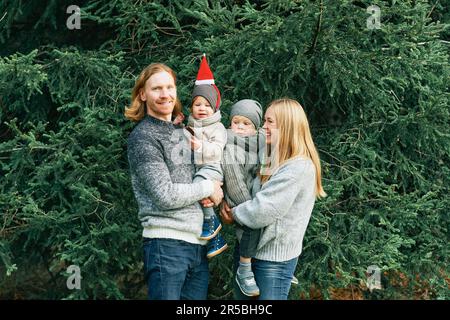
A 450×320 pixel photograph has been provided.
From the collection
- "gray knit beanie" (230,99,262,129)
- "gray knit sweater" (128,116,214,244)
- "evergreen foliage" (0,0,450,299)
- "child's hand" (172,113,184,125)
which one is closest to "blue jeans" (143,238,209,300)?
"gray knit sweater" (128,116,214,244)

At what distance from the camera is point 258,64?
180 inches

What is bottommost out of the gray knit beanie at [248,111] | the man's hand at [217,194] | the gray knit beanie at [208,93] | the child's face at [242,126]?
the man's hand at [217,194]

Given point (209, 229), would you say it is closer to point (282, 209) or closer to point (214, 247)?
point (214, 247)

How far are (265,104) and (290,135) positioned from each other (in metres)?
1.45

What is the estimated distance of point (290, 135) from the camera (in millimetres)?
3418

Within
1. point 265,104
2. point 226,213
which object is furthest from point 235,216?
point 265,104

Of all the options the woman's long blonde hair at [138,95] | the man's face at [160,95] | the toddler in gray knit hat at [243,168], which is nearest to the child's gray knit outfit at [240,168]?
the toddler in gray knit hat at [243,168]

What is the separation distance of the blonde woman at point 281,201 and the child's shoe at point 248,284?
Result: 0.04ft

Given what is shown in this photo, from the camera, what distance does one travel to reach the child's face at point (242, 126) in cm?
369

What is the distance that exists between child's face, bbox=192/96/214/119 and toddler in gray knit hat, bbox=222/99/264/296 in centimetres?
17

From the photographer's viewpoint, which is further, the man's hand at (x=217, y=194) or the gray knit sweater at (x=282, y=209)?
the man's hand at (x=217, y=194)

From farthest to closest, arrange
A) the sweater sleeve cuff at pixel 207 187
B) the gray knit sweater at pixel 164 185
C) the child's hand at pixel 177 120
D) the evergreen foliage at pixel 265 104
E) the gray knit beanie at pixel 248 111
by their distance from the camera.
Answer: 1. the evergreen foliage at pixel 265 104
2. the gray knit beanie at pixel 248 111
3. the child's hand at pixel 177 120
4. the sweater sleeve cuff at pixel 207 187
5. the gray knit sweater at pixel 164 185

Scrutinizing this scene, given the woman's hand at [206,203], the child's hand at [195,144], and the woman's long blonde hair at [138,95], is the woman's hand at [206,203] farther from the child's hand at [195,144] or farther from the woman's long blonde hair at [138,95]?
the woman's long blonde hair at [138,95]

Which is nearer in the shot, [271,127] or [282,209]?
[282,209]
